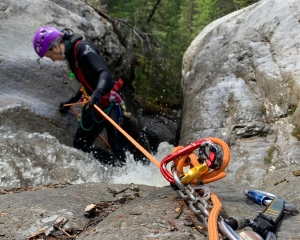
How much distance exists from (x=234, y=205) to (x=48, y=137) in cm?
413

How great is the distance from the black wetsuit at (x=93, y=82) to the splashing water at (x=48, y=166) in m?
0.39

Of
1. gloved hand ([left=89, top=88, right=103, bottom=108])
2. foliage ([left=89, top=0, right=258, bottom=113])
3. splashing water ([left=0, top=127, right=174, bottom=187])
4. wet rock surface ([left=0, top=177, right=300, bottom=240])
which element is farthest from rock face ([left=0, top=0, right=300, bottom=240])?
foliage ([left=89, top=0, right=258, bottom=113])

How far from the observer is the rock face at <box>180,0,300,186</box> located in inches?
216

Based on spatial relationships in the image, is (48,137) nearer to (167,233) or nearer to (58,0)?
(167,233)

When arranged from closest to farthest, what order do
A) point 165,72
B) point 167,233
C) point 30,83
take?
point 167,233 < point 30,83 < point 165,72

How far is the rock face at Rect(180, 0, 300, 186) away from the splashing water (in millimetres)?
1515

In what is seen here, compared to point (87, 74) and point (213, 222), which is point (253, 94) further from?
point (213, 222)

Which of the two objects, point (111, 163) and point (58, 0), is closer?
point (111, 163)

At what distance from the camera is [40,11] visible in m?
8.57

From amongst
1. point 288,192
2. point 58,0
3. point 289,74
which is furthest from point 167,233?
point 58,0

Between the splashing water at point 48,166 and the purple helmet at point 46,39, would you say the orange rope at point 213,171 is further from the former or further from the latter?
the purple helmet at point 46,39

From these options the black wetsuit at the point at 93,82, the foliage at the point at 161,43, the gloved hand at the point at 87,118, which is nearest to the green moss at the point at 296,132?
the black wetsuit at the point at 93,82

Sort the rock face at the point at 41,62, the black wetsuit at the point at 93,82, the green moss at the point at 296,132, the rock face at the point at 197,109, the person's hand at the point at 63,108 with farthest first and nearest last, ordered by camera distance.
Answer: the person's hand at the point at 63,108 < the rock face at the point at 41,62 < the black wetsuit at the point at 93,82 < the green moss at the point at 296,132 < the rock face at the point at 197,109

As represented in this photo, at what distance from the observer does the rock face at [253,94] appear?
5.50 meters
